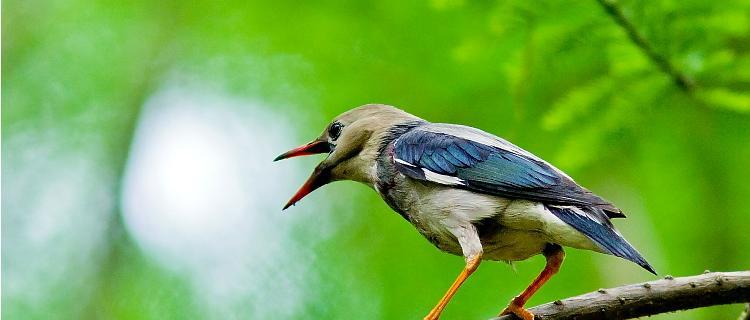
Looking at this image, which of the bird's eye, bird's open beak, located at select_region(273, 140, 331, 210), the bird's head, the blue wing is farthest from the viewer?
the bird's eye

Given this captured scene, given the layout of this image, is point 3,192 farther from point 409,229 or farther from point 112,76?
point 409,229

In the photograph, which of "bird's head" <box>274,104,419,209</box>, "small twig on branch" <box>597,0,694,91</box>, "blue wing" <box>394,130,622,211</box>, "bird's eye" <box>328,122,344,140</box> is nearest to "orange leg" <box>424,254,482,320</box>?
"blue wing" <box>394,130,622,211</box>

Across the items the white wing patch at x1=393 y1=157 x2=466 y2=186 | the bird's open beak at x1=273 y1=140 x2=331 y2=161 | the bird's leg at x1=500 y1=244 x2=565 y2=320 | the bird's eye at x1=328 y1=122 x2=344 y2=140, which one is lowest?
the bird's leg at x1=500 y1=244 x2=565 y2=320

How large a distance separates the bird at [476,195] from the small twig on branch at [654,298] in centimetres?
23

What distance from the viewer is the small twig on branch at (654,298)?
469cm

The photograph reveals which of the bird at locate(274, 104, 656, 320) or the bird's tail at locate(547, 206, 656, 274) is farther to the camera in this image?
the bird at locate(274, 104, 656, 320)

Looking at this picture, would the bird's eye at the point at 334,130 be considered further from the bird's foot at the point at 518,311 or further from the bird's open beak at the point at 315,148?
the bird's foot at the point at 518,311

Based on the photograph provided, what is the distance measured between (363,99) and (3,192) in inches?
171

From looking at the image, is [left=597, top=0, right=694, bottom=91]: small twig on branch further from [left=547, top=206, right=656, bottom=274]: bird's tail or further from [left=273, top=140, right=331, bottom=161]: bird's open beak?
[left=273, top=140, right=331, bottom=161]: bird's open beak

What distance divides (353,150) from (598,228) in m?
1.57

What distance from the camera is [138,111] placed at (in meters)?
10.6

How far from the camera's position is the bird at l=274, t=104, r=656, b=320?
15.0 ft

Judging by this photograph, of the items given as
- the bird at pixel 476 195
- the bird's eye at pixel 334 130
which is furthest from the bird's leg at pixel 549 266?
the bird's eye at pixel 334 130

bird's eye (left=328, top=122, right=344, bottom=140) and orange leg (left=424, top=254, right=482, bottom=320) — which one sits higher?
bird's eye (left=328, top=122, right=344, bottom=140)
